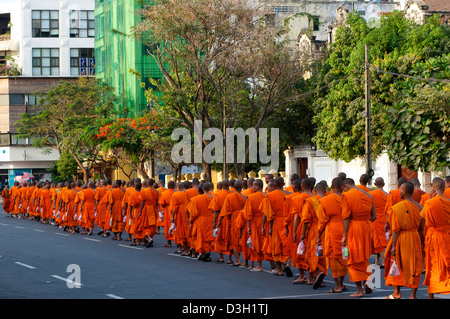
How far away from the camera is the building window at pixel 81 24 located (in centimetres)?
7288

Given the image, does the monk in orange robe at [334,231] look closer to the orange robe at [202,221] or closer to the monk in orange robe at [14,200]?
the orange robe at [202,221]

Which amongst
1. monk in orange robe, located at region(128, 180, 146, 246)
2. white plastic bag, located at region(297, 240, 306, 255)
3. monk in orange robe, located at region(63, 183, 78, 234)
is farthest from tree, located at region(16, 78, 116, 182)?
white plastic bag, located at region(297, 240, 306, 255)

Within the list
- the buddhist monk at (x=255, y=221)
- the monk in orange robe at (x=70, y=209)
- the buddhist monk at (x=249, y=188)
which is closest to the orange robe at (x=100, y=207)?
the monk in orange robe at (x=70, y=209)

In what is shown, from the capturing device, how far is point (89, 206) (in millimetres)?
27484

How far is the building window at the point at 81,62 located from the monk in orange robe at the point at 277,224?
5739cm

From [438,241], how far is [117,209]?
14592 mm

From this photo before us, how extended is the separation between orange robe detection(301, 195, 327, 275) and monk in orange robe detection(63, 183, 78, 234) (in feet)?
50.5

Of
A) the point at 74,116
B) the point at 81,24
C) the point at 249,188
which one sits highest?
the point at 81,24

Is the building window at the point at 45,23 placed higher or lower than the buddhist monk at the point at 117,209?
higher

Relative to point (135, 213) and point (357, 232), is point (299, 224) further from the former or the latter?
point (135, 213)

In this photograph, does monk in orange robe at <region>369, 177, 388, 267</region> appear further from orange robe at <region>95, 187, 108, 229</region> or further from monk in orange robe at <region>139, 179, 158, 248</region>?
orange robe at <region>95, 187, 108, 229</region>

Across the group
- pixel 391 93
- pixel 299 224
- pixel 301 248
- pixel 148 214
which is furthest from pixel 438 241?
pixel 391 93

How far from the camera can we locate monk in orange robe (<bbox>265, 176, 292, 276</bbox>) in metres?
16.1

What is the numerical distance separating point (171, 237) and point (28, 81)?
50674mm
